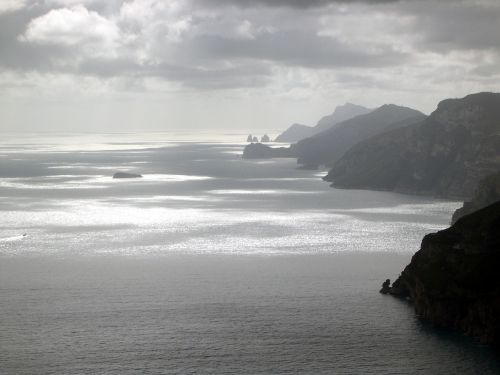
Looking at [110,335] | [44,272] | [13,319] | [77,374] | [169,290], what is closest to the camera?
[77,374]

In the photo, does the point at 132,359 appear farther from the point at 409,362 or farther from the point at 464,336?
the point at 464,336

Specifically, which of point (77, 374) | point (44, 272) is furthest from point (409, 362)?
point (44, 272)

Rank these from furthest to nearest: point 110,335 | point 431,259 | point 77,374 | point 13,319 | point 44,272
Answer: point 44,272
point 431,259
point 13,319
point 110,335
point 77,374

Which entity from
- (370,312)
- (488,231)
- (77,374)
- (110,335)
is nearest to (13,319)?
(110,335)

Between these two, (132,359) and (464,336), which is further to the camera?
(464,336)

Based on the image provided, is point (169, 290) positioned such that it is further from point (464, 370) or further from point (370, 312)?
point (464, 370)

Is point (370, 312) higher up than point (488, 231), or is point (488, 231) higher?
point (488, 231)
